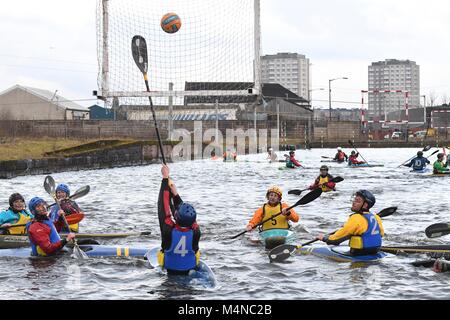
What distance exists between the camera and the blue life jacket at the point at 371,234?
1069cm

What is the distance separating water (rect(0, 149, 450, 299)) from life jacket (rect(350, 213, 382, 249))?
34 centimetres

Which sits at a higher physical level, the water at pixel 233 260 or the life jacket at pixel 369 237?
the life jacket at pixel 369 237

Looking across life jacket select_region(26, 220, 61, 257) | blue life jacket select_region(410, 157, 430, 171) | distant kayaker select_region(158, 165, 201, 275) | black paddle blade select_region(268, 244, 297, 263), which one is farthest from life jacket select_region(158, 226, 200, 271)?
blue life jacket select_region(410, 157, 430, 171)

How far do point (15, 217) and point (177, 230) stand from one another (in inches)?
183

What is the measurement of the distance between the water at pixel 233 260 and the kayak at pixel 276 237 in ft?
0.70

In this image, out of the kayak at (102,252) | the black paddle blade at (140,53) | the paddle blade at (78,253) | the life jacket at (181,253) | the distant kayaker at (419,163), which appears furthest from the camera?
the distant kayaker at (419,163)

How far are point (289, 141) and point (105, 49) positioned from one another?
4056 centimetres

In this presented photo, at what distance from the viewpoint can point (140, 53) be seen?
1209 cm

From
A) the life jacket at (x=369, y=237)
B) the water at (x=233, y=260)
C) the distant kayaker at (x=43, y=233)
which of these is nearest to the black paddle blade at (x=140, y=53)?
the distant kayaker at (x=43, y=233)

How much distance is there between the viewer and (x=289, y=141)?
72438 mm

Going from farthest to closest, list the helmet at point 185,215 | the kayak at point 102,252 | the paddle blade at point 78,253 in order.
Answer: the kayak at point 102,252 < the paddle blade at point 78,253 < the helmet at point 185,215

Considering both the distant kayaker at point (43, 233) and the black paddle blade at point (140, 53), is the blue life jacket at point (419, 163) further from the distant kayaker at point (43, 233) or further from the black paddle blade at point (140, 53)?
the distant kayaker at point (43, 233)

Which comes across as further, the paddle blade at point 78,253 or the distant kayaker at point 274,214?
the distant kayaker at point 274,214

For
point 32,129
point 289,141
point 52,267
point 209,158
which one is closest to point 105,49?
point 32,129
